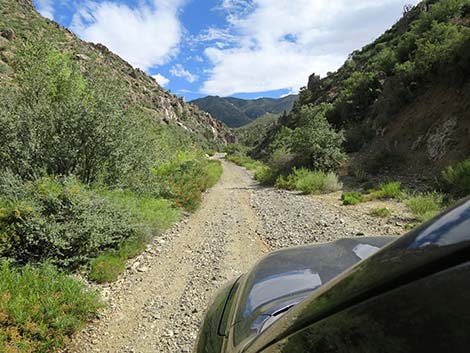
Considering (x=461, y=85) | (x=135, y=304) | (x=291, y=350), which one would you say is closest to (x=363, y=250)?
(x=291, y=350)

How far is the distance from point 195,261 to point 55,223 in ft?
8.36

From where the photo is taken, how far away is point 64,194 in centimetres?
547

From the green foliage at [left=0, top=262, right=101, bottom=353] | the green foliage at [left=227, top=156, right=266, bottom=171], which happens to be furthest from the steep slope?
the green foliage at [left=0, top=262, right=101, bottom=353]

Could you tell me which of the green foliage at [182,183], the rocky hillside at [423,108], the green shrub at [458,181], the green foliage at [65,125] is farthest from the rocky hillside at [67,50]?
the rocky hillside at [423,108]

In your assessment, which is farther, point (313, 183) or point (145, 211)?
point (313, 183)

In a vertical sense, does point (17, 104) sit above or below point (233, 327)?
above

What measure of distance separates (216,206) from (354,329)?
10498 mm

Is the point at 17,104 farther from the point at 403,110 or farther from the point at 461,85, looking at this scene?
the point at 403,110

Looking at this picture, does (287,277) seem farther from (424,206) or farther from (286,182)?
(286,182)

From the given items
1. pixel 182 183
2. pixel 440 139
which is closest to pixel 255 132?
pixel 440 139

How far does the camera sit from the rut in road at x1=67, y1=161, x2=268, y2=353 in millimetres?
3795

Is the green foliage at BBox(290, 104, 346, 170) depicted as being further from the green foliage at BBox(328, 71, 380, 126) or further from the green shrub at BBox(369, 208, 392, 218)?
the green foliage at BBox(328, 71, 380, 126)

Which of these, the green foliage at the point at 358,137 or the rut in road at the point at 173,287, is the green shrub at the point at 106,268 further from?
the green foliage at the point at 358,137

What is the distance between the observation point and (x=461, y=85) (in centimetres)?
1276
